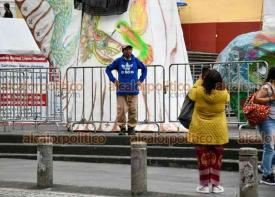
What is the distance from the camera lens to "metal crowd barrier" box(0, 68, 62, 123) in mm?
15828

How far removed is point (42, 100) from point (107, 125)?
6.48 feet

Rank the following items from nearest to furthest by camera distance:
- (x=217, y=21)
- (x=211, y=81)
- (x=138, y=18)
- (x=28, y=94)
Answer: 1. (x=211, y=81)
2. (x=138, y=18)
3. (x=28, y=94)
4. (x=217, y=21)

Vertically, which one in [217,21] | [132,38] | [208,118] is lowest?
[208,118]

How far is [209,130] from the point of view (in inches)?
376

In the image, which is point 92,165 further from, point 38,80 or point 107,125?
point 38,80

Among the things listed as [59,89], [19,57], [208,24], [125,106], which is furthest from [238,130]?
[208,24]

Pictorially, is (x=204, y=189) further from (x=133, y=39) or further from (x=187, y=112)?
(x=133, y=39)

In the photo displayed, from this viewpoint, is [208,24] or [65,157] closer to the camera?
[65,157]

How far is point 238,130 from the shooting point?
545 inches

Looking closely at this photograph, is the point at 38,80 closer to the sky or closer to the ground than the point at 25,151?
closer to the sky

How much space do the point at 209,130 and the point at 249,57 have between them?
6402 millimetres

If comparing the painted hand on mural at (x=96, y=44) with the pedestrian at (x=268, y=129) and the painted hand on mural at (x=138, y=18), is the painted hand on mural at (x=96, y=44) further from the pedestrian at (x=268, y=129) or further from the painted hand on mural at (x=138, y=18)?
the pedestrian at (x=268, y=129)

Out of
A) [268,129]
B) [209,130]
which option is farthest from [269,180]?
[209,130]

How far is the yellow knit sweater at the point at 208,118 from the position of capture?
9555mm
